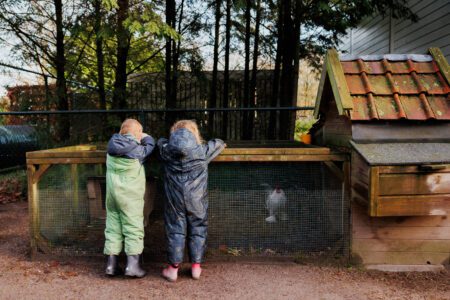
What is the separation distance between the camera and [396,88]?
402 cm

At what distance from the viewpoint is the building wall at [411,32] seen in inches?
343

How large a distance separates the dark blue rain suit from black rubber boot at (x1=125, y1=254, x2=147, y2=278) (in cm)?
29

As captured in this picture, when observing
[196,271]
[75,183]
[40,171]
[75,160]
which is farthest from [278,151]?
[40,171]

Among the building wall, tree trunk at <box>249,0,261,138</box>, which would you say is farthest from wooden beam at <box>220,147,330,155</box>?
the building wall

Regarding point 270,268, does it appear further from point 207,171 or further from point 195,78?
point 195,78

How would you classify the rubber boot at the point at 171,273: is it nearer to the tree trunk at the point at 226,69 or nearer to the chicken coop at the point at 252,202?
the chicken coop at the point at 252,202

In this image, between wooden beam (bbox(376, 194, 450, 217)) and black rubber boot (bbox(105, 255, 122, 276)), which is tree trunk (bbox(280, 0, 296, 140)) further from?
black rubber boot (bbox(105, 255, 122, 276))

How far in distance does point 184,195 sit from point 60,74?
599 centimetres

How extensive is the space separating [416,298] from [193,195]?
6.31 feet

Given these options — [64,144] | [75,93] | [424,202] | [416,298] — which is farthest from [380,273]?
[75,93]

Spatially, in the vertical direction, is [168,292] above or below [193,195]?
below

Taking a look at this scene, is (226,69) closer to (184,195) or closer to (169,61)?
(169,61)

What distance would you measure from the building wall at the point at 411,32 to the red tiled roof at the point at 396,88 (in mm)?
5062

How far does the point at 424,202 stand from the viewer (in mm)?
3410
